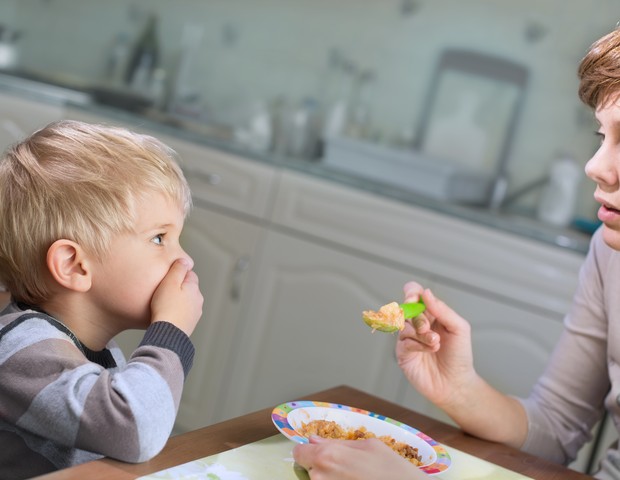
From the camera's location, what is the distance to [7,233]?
1.06 m

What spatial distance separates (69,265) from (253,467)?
0.32 m

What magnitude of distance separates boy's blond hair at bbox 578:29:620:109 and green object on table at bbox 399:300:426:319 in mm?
343

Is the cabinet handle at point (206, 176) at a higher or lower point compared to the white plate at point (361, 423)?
higher

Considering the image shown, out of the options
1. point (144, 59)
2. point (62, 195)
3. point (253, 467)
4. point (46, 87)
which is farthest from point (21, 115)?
point (253, 467)

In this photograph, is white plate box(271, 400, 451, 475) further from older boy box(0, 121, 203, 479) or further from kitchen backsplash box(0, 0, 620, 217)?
kitchen backsplash box(0, 0, 620, 217)

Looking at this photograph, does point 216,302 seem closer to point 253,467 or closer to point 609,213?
point 609,213

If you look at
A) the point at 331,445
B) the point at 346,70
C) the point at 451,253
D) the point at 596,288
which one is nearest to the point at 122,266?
the point at 331,445

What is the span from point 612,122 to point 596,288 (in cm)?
33

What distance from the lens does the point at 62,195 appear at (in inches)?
41.7

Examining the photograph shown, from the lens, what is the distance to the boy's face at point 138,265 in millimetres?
1077

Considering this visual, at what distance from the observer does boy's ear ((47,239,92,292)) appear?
104 cm

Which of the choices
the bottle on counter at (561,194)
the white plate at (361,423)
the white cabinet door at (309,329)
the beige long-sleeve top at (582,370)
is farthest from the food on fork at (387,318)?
the bottle on counter at (561,194)

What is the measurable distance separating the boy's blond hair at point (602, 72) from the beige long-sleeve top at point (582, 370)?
0.26m

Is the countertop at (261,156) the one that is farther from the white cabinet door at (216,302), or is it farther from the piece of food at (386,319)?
the piece of food at (386,319)
